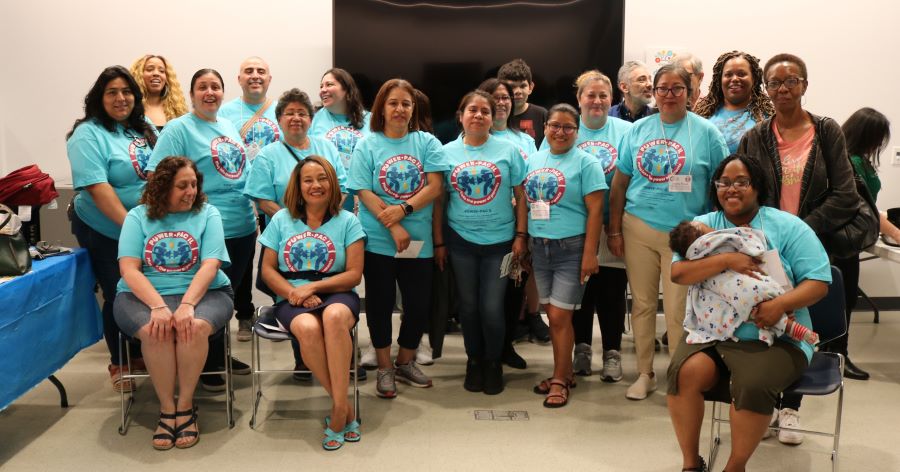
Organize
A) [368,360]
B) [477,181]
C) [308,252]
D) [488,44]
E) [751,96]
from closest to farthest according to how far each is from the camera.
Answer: [308,252], [477,181], [751,96], [368,360], [488,44]

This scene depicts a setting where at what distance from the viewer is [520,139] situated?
4.01 m

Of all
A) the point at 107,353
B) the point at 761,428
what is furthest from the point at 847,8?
the point at 107,353

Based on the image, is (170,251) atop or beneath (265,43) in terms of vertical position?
beneath

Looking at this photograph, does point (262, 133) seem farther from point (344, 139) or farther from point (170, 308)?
point (170, 308)

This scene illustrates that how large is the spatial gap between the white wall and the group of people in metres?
1.35

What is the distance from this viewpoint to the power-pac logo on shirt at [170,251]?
10.2 feet

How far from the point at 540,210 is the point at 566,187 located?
6.1 inches

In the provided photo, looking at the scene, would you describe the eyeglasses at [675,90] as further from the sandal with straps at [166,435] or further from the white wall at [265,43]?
the sandal with straps at [166,435]

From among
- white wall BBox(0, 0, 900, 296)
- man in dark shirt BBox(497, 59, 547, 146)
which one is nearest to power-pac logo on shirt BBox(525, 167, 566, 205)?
man in dark shirt BBox(497, 59, 547, 146)

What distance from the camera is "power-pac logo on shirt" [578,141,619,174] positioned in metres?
3.63

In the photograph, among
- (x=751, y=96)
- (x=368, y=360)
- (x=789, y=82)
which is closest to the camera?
(x=789, y=82)

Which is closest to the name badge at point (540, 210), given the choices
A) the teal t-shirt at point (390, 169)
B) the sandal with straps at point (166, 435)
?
the teal t-shirt at point (390, 169)

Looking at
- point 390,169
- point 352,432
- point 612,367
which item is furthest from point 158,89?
point 612,367

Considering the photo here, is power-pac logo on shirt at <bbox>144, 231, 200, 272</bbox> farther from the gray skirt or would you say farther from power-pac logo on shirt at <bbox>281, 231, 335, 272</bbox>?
power-pac logo on shirt at <bbox>281, 231, 335, 272</bbox>
